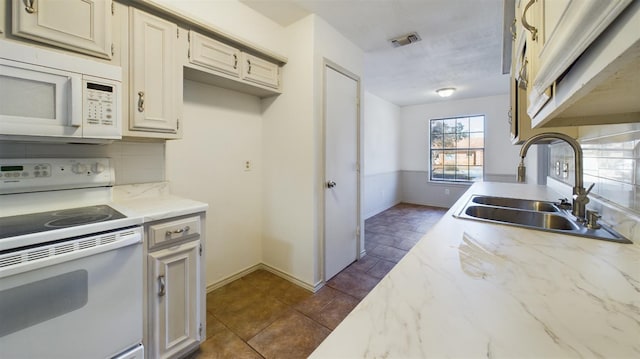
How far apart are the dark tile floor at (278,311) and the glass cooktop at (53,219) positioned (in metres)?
0.98

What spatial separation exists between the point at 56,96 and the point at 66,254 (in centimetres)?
75

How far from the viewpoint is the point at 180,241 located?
142cm

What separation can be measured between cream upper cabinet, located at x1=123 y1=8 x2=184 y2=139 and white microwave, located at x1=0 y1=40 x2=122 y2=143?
13 centimetres

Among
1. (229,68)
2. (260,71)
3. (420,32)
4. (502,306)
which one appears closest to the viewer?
(502,306)

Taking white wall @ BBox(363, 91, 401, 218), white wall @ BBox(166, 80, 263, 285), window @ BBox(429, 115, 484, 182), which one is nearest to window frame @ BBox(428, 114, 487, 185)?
window @ BBox(429, 115, 484, 182)

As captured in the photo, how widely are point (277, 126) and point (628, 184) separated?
2.24m

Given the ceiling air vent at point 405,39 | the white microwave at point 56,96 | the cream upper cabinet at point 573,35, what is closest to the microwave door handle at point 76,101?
the white microwave at point 56,96

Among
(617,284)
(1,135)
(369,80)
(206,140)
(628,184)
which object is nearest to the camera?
(617,284)

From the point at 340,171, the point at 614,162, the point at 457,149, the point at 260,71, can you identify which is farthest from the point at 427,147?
the point at 614,162

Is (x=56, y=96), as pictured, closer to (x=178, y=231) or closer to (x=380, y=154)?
(x=178, y=231)

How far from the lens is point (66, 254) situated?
0.98 m

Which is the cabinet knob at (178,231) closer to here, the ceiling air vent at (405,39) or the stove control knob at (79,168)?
the stove control knob at (79,168)

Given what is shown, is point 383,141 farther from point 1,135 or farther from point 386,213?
point 1,135

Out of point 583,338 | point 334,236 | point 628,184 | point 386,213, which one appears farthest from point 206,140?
point 386,213
